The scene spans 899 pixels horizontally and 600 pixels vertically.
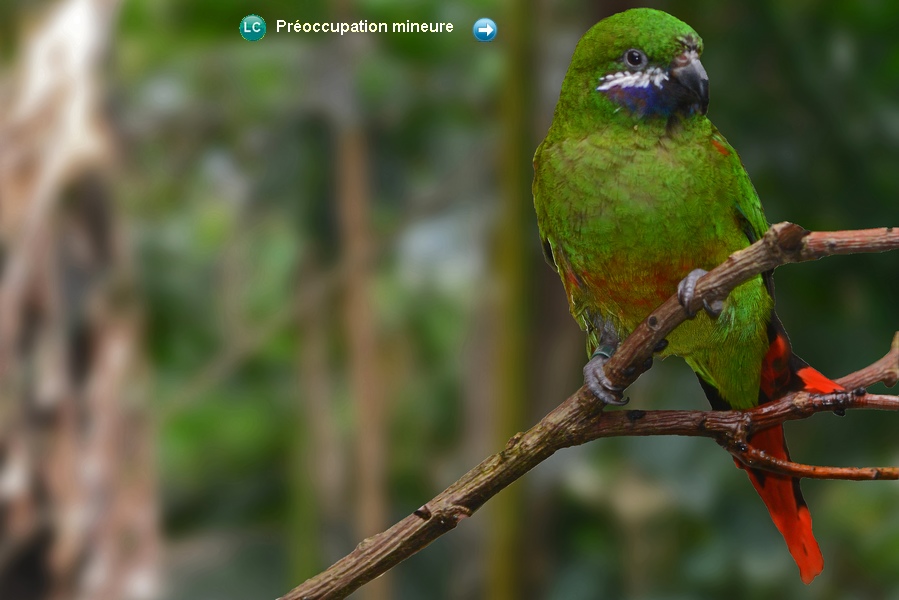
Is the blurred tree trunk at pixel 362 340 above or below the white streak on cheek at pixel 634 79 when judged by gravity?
below

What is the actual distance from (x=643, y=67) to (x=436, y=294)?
1.51 m

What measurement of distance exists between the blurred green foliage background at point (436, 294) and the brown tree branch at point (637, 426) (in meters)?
0.67

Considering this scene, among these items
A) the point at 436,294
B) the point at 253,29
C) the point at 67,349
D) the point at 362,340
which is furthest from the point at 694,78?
the point at 436,294

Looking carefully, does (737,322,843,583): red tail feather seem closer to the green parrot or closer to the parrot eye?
the green parrot

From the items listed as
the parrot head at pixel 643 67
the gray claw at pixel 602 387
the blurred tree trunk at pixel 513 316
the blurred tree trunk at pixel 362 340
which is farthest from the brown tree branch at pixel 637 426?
the blurred tree trunk at pixel 362 340

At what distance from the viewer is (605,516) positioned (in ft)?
5.68

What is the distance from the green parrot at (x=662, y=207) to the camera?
78 cm

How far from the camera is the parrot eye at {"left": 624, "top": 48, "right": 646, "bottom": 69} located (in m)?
0.79

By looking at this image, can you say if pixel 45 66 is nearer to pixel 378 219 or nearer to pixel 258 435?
pixel 378 219

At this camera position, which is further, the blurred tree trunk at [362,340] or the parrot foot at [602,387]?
the blurred tree trunk at [362,340]

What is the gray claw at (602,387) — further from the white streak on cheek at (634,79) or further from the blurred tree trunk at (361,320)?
the blurred tree trunk at (361,320)

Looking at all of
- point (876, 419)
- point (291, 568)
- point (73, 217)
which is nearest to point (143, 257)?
point (73, 217)

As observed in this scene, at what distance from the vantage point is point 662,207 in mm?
779

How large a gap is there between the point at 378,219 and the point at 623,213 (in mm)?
1358
